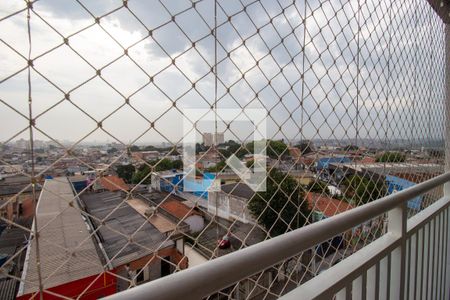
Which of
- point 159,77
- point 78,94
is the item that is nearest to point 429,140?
point 159,77

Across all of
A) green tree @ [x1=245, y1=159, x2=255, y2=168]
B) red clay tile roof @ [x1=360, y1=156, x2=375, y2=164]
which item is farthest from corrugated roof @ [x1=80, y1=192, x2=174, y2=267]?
red clay tile roof @ [x1=360, y1=156, x2=375, y2=164]

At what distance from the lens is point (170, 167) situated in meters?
0.56

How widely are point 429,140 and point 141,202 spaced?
77.8 inches

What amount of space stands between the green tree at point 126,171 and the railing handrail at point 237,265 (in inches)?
9.5

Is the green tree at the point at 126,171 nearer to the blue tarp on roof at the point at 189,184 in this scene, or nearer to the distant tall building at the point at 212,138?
the blue tarp on roof at the point at 189,184

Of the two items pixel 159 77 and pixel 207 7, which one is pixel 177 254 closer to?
pixel 159 77

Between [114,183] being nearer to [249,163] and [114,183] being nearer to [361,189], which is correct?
[249,163]

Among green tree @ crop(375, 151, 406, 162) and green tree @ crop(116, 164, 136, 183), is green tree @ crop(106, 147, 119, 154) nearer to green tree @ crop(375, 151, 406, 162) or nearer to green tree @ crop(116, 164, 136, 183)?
Result: green tree @ crop(116, 164, 136, 183)

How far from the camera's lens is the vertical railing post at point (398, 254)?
2.41ft

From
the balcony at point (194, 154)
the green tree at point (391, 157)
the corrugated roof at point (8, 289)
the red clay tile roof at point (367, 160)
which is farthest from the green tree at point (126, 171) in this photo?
the green tree at point (391, 157)

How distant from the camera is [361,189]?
3.50 ft

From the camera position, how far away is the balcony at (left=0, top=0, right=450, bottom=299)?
0.36m

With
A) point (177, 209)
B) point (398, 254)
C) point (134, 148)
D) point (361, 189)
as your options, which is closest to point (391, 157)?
point (361, 189)

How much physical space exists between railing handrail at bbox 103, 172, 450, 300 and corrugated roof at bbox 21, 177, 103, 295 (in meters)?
0.20
